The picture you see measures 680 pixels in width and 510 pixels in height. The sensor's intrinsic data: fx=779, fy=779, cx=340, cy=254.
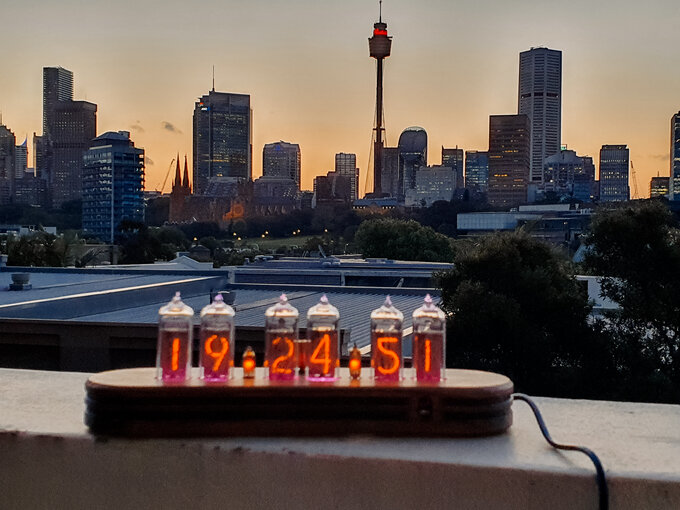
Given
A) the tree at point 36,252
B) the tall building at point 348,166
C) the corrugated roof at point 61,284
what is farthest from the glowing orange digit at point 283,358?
the tall building at point 348,166

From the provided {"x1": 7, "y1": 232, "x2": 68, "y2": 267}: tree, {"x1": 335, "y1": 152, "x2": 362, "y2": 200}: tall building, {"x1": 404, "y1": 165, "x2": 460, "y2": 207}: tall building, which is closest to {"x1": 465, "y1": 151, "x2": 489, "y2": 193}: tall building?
{"x1": 404, "y1": 165, "x2": 460, "y2": 207}: tall building

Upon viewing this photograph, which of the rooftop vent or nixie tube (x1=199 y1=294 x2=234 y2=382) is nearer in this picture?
nixie tube (x1=199 y1=294 x2=234 y2=382)

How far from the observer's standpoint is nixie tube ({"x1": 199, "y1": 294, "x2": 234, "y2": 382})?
7.09 ft

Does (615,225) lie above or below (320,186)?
below

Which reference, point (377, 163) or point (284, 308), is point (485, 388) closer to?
point (284, 308)

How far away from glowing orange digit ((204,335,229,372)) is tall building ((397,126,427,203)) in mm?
156775

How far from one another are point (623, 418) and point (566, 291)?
13.2m

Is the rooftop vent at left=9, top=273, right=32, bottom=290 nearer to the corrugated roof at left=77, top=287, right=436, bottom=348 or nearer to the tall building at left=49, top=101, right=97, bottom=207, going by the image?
the corrugated roof at left=77, top=287, right=436, bottom=348

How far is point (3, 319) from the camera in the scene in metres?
10.1

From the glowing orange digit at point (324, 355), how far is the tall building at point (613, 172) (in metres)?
175

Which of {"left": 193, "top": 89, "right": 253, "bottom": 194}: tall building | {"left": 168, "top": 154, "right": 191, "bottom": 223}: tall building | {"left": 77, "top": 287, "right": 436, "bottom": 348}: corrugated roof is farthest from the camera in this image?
{"left": 193, "top": 89, "right": 253, "bottom": 194}: tall building

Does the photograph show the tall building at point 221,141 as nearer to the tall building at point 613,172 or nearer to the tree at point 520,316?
the tall building at point 613,172

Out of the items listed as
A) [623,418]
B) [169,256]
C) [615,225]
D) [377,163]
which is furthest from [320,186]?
[623,418]

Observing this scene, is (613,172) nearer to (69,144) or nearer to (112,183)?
(112,183)
